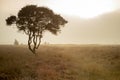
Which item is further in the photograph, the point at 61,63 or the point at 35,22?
the point at 35,22

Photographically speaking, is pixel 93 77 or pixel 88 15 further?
pixel 88 15

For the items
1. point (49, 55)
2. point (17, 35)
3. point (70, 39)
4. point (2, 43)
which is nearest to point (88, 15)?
point (70, 39)

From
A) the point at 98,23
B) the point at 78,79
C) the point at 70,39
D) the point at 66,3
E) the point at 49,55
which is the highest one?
the point at 66,3

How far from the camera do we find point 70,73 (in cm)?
952

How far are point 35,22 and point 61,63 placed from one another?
1970mm

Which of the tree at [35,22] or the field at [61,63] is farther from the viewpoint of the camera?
the tree at [35,22]

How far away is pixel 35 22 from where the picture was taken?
10.5 m

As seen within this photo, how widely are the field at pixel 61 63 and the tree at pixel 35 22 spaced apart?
0.44m

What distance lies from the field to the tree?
437mm

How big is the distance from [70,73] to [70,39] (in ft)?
4.19

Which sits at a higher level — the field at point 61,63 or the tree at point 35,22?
the tree at point 35,22

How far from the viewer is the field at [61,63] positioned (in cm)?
933

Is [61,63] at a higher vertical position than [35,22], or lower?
lower

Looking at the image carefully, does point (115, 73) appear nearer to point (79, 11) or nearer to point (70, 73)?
point (70, 73)
